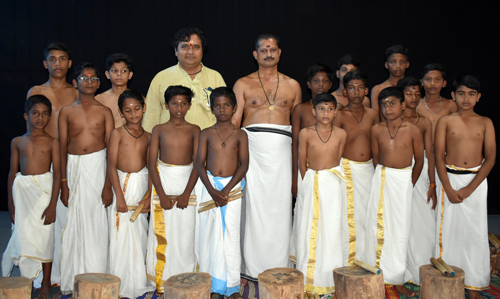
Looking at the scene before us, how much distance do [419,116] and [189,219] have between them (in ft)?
6.74

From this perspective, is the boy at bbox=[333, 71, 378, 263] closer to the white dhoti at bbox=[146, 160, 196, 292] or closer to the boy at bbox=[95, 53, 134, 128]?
the white dhoti at bbox=[146, 160, 196, 292]

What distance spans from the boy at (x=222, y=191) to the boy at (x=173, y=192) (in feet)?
0.37

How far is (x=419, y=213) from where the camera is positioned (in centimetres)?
354

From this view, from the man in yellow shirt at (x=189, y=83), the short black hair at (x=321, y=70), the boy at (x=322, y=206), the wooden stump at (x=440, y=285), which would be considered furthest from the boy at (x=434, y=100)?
the man in yellow shirt at (x=189, y=83)

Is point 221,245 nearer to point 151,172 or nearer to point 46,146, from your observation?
point 151,172

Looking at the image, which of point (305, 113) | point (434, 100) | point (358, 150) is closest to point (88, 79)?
point (305, 113)

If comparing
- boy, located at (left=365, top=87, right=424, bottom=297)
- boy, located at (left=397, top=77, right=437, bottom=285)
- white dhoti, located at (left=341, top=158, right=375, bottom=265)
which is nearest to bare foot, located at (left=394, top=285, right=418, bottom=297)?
boy, located at (left=365, top=87, right=424, bottom=297)

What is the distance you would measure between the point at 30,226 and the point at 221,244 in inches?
57.0

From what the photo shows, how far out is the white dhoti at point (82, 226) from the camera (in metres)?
3.25

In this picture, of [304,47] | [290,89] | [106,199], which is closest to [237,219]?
[106,199]

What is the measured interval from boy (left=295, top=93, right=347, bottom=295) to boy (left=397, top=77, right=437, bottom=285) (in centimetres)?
70

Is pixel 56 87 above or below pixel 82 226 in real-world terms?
above

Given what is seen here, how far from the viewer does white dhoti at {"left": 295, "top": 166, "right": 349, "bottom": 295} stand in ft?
10.4

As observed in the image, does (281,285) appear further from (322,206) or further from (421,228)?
(421,228)
